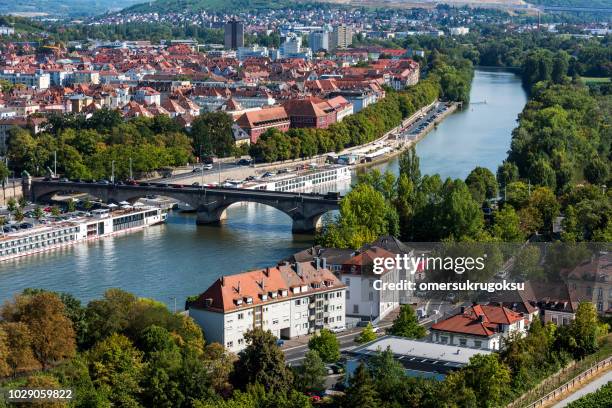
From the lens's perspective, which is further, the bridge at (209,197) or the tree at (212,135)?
the tree at (212,135)

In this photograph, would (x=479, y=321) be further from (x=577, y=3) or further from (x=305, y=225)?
(x=577, y=3)

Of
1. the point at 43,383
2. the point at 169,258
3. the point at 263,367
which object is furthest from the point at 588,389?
the point at 169,258

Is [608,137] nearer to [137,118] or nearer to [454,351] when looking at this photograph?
[137,118]

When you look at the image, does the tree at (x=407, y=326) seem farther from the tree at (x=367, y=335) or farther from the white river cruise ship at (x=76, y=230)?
the white river cruise ship at (x=76, y=230)

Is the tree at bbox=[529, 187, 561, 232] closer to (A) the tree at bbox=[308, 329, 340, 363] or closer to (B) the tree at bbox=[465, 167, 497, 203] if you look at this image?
(B) the tree at bbox=[465, 167, 497, 203]

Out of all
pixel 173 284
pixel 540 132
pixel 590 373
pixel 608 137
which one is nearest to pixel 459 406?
pixel 590 373

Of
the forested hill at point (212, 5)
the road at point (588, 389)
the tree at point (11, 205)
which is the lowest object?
the forested hill at point (212, 5)

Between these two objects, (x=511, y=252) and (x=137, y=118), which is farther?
(x=137, y=118)

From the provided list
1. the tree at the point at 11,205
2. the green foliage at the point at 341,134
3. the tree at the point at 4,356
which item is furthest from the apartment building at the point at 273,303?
the green foliage at the point at 341,134
